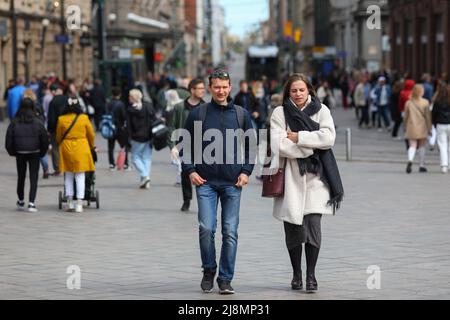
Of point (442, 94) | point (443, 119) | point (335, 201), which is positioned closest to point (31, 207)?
point (335, 201)

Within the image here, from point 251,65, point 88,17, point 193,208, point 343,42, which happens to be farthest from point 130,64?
point 193,208

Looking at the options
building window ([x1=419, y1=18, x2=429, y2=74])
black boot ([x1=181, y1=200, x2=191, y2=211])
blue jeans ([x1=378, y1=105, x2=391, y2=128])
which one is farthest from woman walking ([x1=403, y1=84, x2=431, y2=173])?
building window ([x1=419, y1=18, x2=429, y2=74])

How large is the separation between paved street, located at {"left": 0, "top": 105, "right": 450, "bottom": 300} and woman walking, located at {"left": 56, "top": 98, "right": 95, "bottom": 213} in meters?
0.42

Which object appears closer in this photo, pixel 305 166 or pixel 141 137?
pixel 305 166

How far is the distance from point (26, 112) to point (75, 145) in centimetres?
96

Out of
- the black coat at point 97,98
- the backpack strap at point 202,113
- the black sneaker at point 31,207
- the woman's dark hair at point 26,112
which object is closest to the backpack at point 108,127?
the woman's dark hair at point 26,112

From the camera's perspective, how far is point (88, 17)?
73.2 meters

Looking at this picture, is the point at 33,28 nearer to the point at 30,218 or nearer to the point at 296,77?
the point at 30,218

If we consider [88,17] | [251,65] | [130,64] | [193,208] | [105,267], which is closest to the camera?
[105,267]

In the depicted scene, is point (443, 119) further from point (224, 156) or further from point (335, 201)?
point (224, 156)

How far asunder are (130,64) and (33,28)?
11091 mm

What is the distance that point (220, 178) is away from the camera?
1086 centimetres

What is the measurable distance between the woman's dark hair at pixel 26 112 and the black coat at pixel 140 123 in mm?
3115
